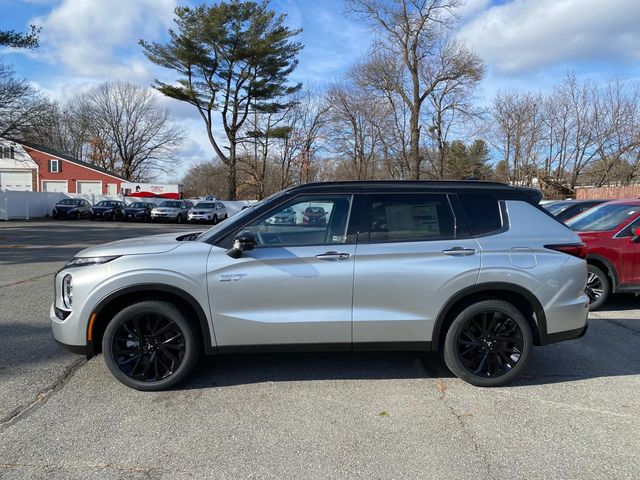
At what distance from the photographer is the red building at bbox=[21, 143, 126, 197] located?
51.2 m

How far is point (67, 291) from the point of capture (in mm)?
3801

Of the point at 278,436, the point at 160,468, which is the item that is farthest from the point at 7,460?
the point at 278,436

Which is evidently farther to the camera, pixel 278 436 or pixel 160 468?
pixel 278 436

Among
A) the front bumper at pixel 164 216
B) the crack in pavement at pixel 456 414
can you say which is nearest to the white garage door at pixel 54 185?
the front bumper at pixel 164 216

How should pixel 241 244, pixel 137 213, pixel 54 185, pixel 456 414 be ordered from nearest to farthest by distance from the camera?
pixel 456 414 → pixel 241 244 → pixel 137 213 → pixel 54 185

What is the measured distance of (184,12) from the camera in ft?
114

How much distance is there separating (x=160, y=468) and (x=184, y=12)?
3835cm

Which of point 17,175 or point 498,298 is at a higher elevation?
point 17,175

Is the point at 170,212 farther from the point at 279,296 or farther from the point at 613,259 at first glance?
the point at 279,296

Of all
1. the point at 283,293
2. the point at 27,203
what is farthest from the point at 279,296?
the point at 27,203

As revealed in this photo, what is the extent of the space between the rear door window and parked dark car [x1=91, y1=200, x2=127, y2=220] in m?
33.0

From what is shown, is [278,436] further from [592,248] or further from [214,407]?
[592,248]

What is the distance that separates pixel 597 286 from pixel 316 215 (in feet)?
17.0

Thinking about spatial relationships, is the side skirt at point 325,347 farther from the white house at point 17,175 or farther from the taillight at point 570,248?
the white house at point 17,175
